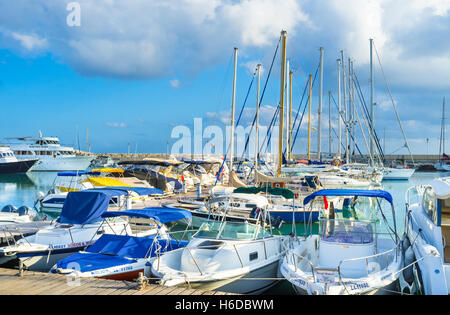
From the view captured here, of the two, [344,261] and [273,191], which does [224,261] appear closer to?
[344,261]

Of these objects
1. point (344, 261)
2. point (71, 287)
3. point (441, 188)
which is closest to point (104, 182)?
point (71, 287)

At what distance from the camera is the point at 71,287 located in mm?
8492

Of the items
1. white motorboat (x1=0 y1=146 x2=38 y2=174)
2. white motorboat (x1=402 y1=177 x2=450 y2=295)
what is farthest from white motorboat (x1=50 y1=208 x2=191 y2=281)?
white motorboat (x1=0 y1=146 x2=38 y2=174)

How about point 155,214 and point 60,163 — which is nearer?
point 155,214

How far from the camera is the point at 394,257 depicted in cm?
1018

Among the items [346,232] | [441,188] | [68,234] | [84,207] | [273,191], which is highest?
[441,188]

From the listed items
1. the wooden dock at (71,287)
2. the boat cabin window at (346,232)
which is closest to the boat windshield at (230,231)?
the boat cabin window at (346,232)

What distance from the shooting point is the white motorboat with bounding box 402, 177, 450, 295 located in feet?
26.7

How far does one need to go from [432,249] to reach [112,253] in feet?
29.9

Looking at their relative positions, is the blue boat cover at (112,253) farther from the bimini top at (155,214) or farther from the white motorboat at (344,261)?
the white motorboat at (344,261)

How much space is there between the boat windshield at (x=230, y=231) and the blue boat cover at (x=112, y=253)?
1.39m

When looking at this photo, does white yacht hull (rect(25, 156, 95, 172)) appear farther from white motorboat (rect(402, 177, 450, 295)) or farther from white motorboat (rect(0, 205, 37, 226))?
white motorboat (rect(402, 177, 450, 295))

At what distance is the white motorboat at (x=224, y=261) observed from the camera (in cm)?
977

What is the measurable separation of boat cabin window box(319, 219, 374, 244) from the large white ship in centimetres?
7526
